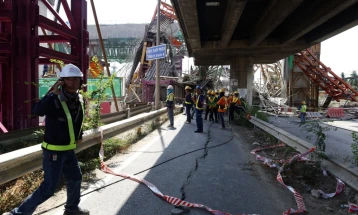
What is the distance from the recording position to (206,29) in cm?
1326

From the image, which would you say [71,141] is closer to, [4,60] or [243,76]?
[4,60]

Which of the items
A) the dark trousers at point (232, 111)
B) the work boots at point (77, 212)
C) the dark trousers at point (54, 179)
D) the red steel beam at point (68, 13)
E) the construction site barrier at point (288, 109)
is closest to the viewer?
the dark trousers at point (54, 179)

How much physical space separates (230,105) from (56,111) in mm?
12198

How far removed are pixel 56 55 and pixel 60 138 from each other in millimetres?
6010

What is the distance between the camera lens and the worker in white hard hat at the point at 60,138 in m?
2.97

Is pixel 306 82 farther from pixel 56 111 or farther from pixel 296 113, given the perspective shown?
pixel 56 111

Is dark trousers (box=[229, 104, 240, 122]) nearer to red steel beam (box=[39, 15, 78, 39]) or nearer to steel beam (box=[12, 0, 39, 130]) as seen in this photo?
red steel beam (box=[39, 15, 78, 39])

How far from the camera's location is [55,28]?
26.1ft

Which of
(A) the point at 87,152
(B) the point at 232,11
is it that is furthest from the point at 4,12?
(B) the point at 232,11

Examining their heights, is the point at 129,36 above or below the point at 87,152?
→ above

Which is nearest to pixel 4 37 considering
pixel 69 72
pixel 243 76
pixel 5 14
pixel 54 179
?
pixel 5 14

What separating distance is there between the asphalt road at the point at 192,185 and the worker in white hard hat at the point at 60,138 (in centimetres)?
49

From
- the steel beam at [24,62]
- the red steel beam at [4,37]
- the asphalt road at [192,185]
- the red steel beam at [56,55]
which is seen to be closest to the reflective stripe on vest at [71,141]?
the asphalt road at [192,185]

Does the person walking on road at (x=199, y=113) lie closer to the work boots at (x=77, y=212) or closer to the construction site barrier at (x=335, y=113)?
the work boots at (x=77, y=212)
